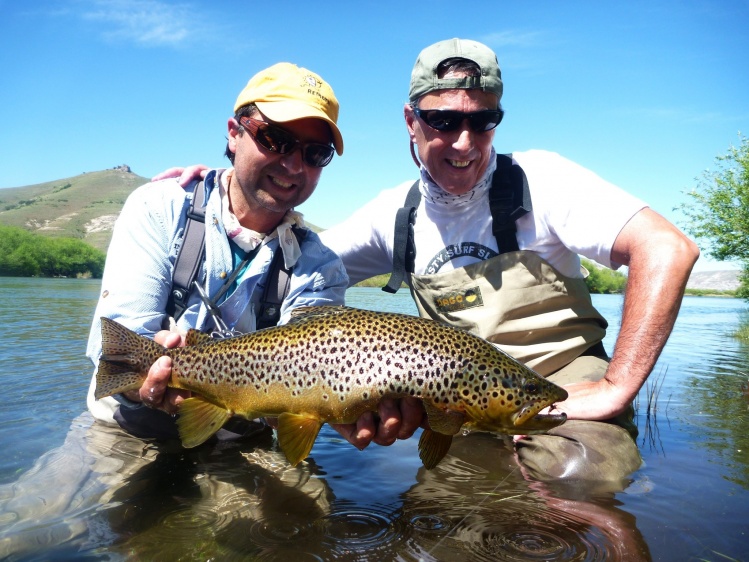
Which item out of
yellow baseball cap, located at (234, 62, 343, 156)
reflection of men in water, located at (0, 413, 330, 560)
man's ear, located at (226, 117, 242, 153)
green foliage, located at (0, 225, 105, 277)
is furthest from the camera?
green foliage, located at (0, 225, 105, 277)

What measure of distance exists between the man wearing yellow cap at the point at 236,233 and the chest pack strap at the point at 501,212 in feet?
3.10

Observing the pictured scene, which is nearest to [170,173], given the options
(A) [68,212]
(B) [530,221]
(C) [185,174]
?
(C) [185,174]

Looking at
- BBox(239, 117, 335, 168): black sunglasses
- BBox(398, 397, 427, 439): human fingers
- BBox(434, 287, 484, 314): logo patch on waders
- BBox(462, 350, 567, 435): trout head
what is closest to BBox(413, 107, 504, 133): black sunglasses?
BBox(239, 117, 335, 168): black sunglasses

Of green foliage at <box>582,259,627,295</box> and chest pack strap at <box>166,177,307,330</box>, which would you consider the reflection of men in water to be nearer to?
chest pack strap at <box>166,177,307,330</box>

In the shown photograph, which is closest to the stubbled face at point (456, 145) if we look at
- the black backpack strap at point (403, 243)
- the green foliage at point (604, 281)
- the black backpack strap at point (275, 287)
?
the black backpack strap at point (403, 243)

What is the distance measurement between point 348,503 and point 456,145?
9.68 ft

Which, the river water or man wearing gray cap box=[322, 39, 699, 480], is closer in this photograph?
the river water

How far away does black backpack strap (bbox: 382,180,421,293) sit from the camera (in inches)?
201

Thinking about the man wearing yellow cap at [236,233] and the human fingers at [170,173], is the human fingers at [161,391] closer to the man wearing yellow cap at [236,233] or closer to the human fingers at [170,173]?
the man wearing yellow cap at [236,233]

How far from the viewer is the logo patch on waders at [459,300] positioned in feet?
15.8

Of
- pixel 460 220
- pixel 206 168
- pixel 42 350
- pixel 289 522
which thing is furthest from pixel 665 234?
pixel 42 350

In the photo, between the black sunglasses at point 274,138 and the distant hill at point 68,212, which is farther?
the distant hill at point 68,212

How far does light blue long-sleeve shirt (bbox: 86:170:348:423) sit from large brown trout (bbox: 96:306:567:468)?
0.44m

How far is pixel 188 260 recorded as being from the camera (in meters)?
4.13
